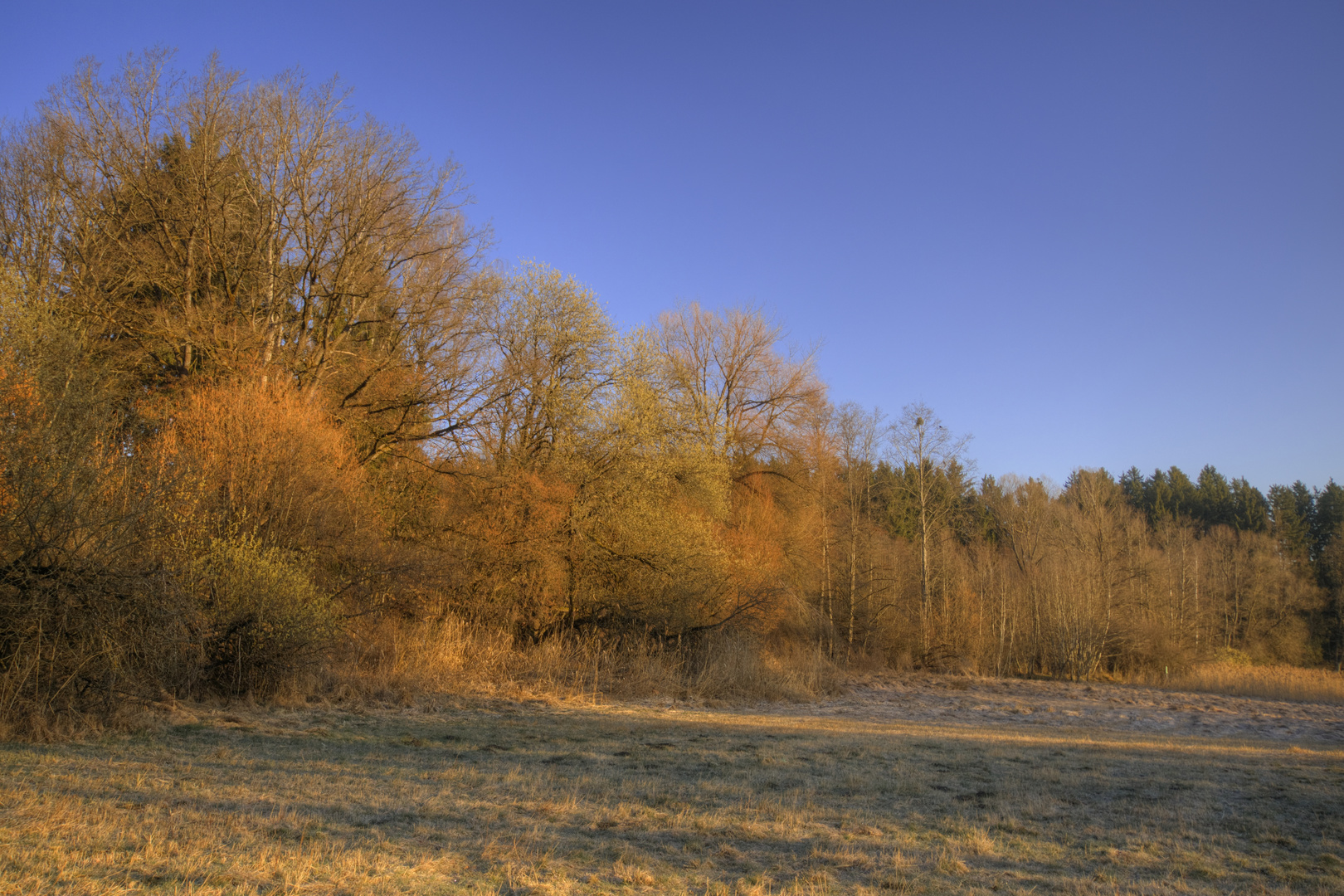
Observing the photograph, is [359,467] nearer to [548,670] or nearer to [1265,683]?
[548,670]

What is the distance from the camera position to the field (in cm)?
458

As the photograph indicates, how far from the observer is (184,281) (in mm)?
20188

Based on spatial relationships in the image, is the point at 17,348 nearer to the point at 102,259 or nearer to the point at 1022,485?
the point at 102,259

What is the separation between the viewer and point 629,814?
20.8 ft

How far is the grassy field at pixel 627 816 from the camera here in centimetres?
457

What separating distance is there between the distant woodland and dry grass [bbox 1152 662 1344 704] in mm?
1738

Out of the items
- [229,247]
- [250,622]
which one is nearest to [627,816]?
[250,622]

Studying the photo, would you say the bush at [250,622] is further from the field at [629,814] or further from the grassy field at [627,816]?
the grassy field at [627,816]

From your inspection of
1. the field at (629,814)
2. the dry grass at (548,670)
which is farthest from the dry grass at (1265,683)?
the field at (629,814)

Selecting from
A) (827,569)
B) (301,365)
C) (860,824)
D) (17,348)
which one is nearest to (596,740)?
(860,824)

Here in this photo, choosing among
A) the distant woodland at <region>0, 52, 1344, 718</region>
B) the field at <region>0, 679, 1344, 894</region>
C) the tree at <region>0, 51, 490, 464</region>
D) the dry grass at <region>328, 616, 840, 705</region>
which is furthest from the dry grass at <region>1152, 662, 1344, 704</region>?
the tree at <region>0, 51, 490, 464</region>

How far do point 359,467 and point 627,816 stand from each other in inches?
561

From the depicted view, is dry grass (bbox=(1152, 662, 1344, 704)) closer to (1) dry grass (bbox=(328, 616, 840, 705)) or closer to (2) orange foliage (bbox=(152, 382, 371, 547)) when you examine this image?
(1) dry grass (bbox=(328, 616, 840, 705))

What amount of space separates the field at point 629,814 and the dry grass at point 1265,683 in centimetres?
1806
